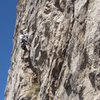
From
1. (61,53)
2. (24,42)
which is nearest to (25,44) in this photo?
(24,42)

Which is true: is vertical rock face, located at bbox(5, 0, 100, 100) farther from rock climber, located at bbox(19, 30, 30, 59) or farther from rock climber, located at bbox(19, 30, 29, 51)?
rock climber, located at bbox(19, 30, 29, 51)

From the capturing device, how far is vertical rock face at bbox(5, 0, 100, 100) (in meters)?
13.8

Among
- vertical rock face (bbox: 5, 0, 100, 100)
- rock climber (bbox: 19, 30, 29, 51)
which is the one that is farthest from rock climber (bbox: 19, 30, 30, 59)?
vertical rock face (bbox: 5, 0, 100, 100)

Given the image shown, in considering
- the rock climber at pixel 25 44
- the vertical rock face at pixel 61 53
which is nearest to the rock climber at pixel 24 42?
the rock climber at pixel 25 44

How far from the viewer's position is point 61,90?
55.3ft

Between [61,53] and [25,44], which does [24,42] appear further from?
[61,53]

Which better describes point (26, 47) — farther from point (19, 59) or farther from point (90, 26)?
point (90, 26)

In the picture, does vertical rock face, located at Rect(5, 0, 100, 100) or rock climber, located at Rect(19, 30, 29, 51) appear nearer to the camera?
vertical rock face, located at Rect(5, 0, 100, 100)

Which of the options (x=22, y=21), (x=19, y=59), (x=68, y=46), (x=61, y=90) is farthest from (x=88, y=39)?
(x=22, y=21)

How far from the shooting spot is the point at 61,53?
1762cm

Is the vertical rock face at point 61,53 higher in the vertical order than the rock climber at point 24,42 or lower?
lower

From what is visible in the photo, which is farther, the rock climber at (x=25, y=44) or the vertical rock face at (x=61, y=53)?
the rock climber at (x=25, y=44)

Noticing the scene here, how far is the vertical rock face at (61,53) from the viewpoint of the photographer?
1377cm

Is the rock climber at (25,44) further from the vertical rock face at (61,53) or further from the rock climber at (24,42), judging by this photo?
the vertical rock face at (61,53)
